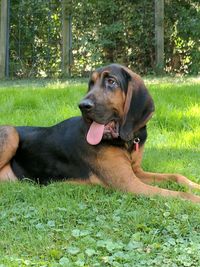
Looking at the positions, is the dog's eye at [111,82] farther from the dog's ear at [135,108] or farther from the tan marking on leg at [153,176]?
the tan marking on leg at [153,176]

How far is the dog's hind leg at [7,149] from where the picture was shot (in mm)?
6117

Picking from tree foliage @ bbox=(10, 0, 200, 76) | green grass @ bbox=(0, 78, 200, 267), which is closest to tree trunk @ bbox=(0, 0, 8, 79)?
tree foliage @ bbox=(10, 0, 200, 76)

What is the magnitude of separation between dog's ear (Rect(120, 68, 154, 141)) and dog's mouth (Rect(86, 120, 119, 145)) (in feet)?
0.29

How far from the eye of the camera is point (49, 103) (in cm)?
947

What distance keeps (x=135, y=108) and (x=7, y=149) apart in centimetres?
158

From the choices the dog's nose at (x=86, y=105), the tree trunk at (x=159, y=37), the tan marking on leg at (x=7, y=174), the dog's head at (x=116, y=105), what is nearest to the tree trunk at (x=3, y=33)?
the tree trunk at (x=159, y=37)

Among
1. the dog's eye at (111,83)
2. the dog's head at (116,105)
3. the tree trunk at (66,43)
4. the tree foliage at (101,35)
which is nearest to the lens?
the dog's head at (116,105)

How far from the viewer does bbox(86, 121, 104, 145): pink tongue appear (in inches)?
212

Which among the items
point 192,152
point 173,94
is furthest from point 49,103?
point 192,152

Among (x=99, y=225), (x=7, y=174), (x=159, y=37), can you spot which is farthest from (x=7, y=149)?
(x=159, y=37)

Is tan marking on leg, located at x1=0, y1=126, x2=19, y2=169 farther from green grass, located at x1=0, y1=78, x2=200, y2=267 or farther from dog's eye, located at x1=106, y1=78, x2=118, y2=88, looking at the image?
dog's eye, located at x1=106, y1=78, x2=118, y2=88

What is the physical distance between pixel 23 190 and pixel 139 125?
1307mm

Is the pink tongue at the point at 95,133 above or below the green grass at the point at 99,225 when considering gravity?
above

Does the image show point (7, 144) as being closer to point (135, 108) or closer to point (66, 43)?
point (135, 108)
